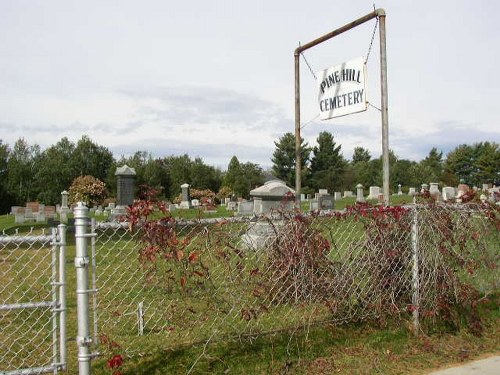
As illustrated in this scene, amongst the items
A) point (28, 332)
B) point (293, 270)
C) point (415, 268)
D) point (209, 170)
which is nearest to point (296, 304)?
point (293, 270)

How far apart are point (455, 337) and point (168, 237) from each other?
3.02 m

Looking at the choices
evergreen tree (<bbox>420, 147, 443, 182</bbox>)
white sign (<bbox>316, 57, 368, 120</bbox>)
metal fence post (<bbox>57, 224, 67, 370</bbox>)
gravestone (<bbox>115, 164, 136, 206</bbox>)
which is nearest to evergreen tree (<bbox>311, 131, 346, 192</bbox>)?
evergreen tree (<bbox>420, 147, 443, 182</bbox>)

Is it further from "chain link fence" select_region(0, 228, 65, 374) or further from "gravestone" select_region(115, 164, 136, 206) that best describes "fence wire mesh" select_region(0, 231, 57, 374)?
"gravestone" select_region(115, 164, 136, 206)

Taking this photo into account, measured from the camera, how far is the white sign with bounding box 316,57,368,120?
5.16 metres

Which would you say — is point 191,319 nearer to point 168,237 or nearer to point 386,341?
point 168,237

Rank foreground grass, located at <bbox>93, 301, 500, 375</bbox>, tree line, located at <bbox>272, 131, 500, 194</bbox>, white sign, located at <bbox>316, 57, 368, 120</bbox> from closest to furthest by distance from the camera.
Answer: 1. foreground grass, located at <bbox>93, 301, 500, 375</bbox>
2. white sign, located at <bbox>316, 57, 368, 120</bbox>
3. tree line, located at <bbox>272, 131, 500, 194</bbox>

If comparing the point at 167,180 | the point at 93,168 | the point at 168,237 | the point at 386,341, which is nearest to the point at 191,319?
the point at 168,237

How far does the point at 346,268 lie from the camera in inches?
156

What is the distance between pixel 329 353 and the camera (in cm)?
375

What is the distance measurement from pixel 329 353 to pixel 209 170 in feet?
153

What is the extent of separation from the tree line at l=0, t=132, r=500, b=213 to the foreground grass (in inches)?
1481

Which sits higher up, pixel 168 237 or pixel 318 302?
pixel 168 237

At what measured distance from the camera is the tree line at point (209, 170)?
48000mm

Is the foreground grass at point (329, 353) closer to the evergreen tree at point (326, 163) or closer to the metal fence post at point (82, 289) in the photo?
the metal fence post at point (82, 289)
